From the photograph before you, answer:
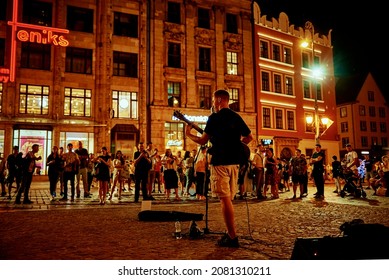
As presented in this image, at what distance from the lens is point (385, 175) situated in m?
12.8

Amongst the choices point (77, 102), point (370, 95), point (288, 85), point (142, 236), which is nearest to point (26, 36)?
point (77, 102)

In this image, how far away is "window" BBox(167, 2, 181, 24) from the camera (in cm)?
2567

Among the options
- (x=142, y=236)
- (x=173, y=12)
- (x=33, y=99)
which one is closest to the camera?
(x=142, y=236)

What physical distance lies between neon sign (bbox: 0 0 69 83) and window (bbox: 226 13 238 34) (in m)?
13.7

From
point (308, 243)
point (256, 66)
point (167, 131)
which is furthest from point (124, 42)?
point (308, 243)

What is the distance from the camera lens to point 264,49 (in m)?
29.1

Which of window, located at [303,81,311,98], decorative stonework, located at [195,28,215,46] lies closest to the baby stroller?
decorative stonework, located at [195,28,215,46]

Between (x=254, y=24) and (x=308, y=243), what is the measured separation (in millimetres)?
28673

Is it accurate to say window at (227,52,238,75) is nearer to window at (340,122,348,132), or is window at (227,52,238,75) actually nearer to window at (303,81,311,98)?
window at (303,81,311,98)

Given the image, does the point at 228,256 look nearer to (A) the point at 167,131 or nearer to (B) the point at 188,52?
(A) the point at 167,131

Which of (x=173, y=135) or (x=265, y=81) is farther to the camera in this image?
(x=265, y=81)

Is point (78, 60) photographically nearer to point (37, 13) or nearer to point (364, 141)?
point (37, 13)

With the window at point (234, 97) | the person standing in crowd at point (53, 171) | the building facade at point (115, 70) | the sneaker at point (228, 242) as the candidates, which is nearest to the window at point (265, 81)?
the building facade at point (115, 70)

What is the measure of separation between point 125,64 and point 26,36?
6.70 m
